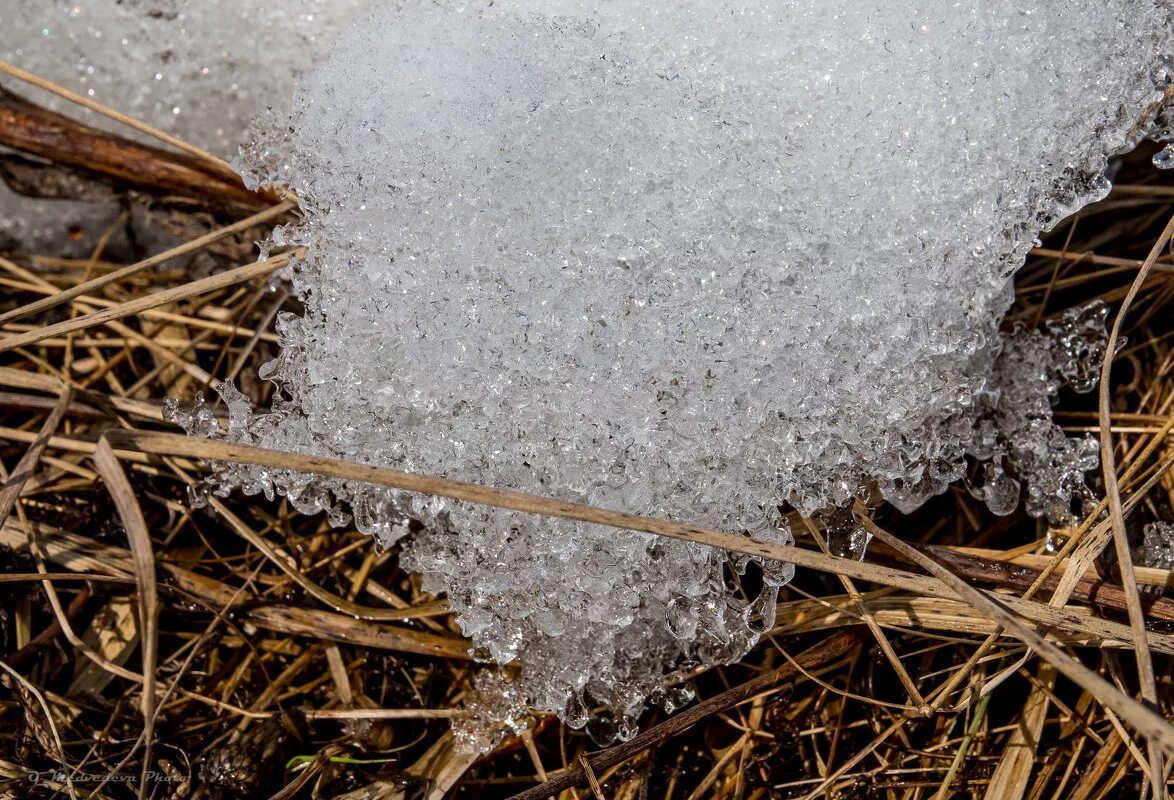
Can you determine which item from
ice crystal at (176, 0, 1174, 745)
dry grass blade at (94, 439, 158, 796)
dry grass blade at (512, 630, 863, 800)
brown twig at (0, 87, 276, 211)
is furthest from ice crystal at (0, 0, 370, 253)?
dry grass blade at (512, 630, 863, 800)

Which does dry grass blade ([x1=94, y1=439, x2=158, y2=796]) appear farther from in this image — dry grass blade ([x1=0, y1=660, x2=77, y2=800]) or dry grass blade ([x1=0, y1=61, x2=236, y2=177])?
dry grass blade ([x1=0, y1=61, x2=236, y2=177])

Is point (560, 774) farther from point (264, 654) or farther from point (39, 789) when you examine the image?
point (39, 789)

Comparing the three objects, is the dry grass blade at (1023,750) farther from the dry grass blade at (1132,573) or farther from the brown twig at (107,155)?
the brown twig at (107,155)

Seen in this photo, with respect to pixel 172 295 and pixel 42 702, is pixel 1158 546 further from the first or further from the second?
pixel 42 702

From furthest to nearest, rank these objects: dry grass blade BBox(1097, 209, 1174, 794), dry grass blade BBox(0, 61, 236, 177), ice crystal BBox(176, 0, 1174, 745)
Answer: dry grass blade BBox(0, 61, 236, 177), ice crystal BBox(176, 0, 1174, 745), dry grass blade BBox(1097, 209, 1174, 794)

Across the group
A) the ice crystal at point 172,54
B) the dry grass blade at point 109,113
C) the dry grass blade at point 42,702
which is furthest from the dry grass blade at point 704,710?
the ice crystal at point 172,54

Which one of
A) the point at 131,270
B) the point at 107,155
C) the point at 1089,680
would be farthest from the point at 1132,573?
the point at 107,155
